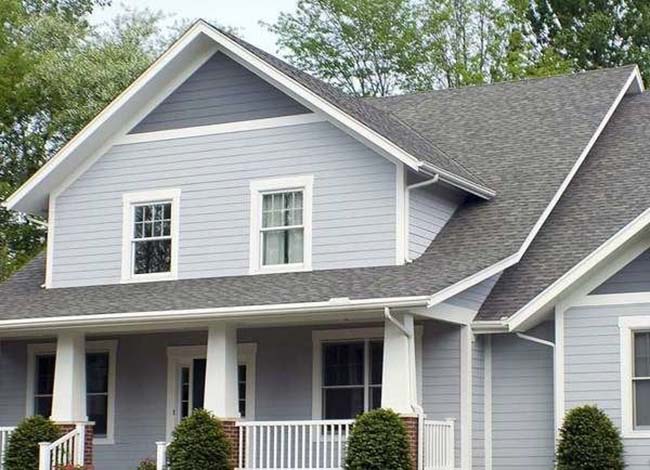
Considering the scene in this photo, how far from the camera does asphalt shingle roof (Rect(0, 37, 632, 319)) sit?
846 inches

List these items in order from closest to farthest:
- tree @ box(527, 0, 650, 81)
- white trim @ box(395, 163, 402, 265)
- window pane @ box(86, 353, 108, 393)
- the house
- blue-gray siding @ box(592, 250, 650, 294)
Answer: blue-gray siding @ box(592, 250, 650, 294) → the house → white trim @ box(395, 163, 402, 265) → window pane @ box(86, 353, 108, 393) → tree @ box(527, 0, 650, 81)

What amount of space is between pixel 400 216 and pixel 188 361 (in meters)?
4.48

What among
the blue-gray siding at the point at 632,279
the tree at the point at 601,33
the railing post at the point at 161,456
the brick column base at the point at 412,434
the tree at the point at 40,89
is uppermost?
the tree at the point at 601,33

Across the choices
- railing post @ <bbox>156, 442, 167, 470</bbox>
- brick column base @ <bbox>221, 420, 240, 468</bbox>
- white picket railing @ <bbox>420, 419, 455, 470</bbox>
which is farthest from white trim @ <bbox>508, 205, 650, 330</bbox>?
railing post @ <bbox>156, 442, 167, 470</bbox>

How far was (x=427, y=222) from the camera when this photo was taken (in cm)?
2291

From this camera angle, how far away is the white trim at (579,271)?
19.8m

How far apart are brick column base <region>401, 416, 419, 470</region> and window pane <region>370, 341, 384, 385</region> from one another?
2292 millimetres

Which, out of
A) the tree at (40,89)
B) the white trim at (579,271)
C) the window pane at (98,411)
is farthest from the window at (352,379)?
the tree at (40,89)

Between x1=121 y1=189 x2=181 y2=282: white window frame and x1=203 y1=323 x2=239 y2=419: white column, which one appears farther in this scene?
x1=121 y1=189 x2=181 y2=282: white window frame

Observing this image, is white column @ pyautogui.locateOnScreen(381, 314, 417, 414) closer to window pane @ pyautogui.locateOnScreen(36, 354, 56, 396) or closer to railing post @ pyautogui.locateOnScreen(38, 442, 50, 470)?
railing post @ pyautogui.locateOnScreen(38, 442, 50, 470)

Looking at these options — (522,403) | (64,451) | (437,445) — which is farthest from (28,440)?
(522,403)

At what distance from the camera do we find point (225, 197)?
23.7 m

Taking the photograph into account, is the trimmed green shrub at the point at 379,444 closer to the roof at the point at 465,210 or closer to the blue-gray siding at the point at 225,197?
the roof at the point at 465,210

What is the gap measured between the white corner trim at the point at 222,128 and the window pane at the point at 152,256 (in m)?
1.71
